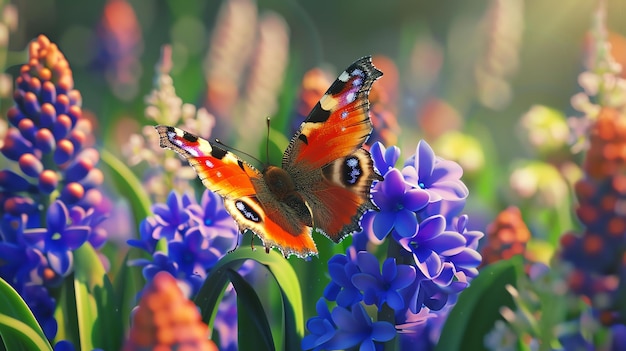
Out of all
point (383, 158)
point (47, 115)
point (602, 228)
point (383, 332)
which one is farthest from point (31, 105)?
point (602, 228)

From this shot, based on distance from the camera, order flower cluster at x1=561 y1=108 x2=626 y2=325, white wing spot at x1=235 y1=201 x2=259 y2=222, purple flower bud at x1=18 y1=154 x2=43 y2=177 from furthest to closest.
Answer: purple flower bud at x1=18 y1=154 x2=43 y2=177
white wing spot at x1=235 y1=201 x2=259 y2=222
flower cluster at x1=561 y1=108 x2=626 y2=325

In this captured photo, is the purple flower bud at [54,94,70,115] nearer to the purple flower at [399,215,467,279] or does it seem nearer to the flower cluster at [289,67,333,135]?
the flower cluster at [289,67,333,135]

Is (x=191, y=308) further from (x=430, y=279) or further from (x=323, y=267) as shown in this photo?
(x=323, y=267)

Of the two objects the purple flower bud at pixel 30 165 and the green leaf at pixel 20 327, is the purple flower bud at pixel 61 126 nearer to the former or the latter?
the purple flower bud at pixel 30 165

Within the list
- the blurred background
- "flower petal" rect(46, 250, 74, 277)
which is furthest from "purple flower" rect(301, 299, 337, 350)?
the blurred background

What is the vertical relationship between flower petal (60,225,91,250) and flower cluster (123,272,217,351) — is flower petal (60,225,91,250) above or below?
below

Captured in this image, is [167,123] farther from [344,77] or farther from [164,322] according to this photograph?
[164,322]
